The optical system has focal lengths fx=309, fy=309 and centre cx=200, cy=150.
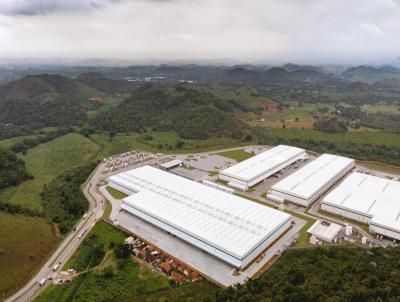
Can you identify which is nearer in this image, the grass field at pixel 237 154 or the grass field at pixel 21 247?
the grass field at pixel 21 247

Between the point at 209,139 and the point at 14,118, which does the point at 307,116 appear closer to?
the point at 209,139

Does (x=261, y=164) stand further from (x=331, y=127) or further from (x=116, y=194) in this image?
(x=331, y=127)

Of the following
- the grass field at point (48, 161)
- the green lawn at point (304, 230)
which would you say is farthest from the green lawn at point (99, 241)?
the green lawn at point (304, 230)

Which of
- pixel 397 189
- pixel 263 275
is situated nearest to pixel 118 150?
pixel 263 275

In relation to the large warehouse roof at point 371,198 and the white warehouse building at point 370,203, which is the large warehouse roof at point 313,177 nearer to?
the large warehouse roof at point 371,198

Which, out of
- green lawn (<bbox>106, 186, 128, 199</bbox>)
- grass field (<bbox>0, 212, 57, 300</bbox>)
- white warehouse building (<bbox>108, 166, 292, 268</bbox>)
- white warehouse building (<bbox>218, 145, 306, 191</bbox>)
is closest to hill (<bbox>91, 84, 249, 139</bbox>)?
white warehouse building (<bbox>218, 145, 306, 191</bbox>)

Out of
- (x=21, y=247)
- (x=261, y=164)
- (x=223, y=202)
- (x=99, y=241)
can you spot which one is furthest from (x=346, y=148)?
(x=21, y=247)
